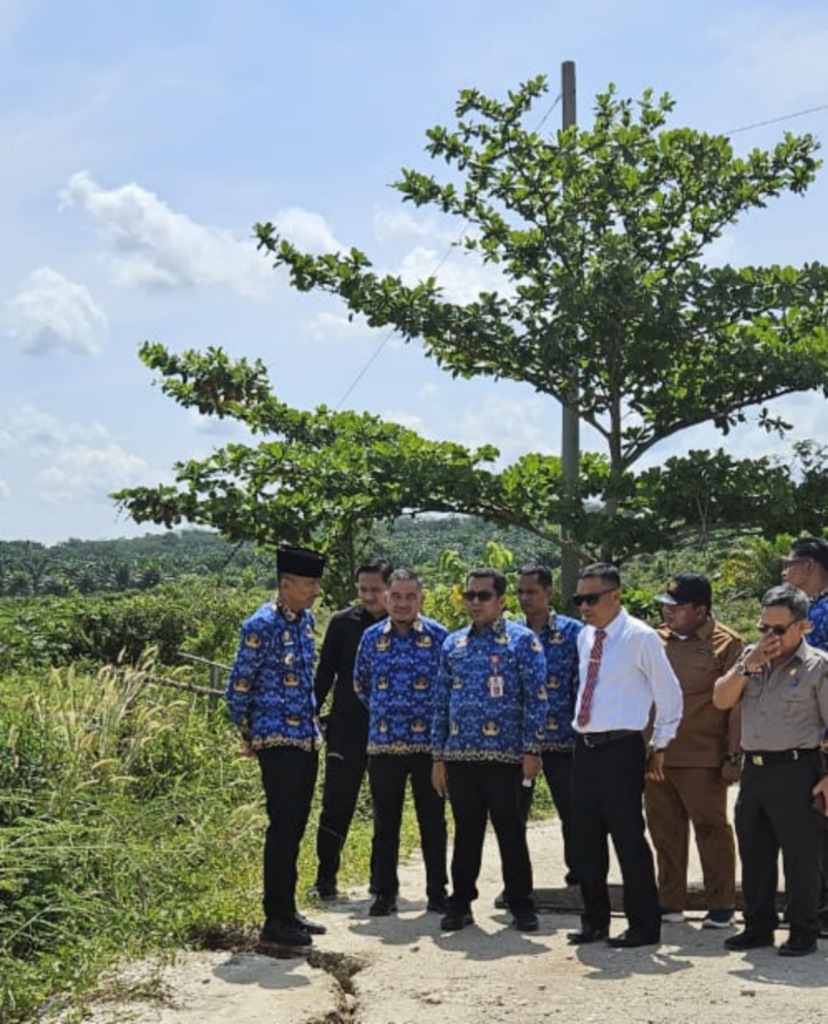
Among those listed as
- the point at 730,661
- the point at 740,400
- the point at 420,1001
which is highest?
the point at 740,400

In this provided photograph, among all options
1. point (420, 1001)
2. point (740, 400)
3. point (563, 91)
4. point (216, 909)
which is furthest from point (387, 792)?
point (563, 91)

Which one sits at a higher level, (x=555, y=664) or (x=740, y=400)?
(x=740, y=400)

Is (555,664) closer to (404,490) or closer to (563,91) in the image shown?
(404,490)

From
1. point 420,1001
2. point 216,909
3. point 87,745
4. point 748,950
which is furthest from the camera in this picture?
point 87,745

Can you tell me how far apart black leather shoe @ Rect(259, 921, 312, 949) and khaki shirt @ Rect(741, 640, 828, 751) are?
2112mm

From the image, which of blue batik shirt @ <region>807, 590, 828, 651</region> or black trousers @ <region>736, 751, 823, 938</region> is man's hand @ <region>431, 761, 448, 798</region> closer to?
black trousers @ <region>736, 751, 823, 938</region>

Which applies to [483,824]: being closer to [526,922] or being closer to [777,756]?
[526,922]

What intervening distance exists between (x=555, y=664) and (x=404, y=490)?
10.4 feet

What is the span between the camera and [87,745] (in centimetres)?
827

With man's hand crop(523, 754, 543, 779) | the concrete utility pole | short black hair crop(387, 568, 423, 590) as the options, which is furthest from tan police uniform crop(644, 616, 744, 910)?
the concrete utility pole

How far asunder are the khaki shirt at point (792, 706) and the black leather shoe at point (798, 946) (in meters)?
0.78

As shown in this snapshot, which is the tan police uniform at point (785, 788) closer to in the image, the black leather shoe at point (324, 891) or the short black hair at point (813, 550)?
the short black hair at point (813, 550)

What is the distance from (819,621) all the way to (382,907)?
253 cm

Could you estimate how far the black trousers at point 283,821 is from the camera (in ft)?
19.9
